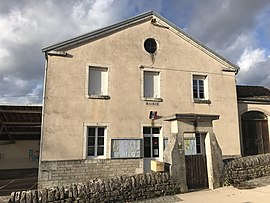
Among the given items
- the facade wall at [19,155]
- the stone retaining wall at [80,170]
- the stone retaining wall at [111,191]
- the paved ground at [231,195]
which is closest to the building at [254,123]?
the paved ground at [231,195]

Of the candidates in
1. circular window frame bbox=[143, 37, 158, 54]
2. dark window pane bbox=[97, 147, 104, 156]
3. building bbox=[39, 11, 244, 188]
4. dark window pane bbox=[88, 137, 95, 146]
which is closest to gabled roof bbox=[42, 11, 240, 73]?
building bbox=[39, 11, 244, 188]

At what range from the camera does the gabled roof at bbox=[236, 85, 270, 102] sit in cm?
1425

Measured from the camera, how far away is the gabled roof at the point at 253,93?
14.2 metres

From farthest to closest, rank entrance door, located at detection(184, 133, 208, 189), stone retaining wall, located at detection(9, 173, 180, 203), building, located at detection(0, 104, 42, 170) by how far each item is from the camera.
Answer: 1. building, located at detection(0, 104, 42, 170)
2. entrance door, located at detection(184, 133, 208, 189)
3. stone retaining wall, located at detection(9, 173, 180, 203)

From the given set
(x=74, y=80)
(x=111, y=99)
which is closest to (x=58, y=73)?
(x=74, y=80)

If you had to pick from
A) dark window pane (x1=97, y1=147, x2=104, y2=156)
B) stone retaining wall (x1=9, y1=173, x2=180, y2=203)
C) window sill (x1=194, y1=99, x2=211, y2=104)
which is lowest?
stone retaining wall (x1=9, y1=173, x2=180, y2=203)

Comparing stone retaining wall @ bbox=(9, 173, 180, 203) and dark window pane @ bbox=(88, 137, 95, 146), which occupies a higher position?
dark window pane @ bbox=(88, 137, 95, 146)

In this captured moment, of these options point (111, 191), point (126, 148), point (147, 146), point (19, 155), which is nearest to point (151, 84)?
point (147, 146)

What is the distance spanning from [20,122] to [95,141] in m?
6.69

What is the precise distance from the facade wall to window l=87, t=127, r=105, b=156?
8.08 meters

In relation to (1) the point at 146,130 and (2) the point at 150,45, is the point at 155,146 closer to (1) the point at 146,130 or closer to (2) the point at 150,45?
(1) the point at 146,130

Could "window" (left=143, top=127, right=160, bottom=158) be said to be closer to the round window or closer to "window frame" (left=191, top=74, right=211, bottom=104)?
"window frame" (left=191, top=74, right=211, bottom=104)

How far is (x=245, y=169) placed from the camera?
8.70 metres

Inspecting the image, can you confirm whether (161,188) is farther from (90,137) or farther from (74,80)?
(74,80)
